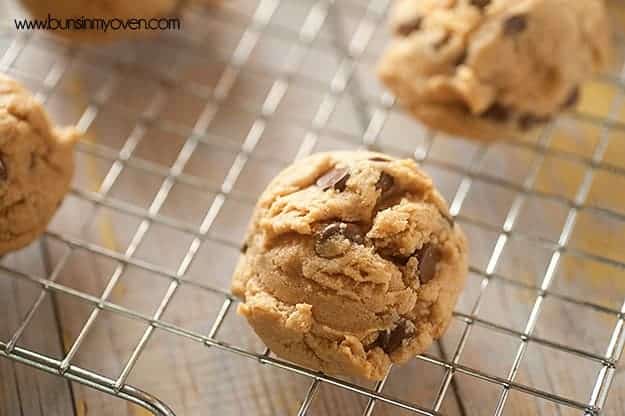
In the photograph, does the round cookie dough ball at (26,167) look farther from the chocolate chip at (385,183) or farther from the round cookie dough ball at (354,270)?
the chocolate chip at (385,183)

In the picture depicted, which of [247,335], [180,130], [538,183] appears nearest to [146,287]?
[247,335]

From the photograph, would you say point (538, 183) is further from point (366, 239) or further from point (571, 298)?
point (366, 239)

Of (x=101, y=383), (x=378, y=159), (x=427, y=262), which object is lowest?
(x=101, y=383)

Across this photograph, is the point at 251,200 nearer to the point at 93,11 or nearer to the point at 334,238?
the point at 334,238

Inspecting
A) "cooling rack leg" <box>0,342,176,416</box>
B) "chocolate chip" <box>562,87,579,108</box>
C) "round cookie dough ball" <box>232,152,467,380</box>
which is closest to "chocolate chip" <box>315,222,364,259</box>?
"round cookie dough ball" <box>232,152,467,380</box>

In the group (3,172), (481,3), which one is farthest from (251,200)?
(481,3)

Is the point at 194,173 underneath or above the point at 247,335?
above

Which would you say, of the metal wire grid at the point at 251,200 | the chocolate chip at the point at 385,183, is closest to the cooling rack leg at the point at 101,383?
the metal wire grid at the point at 251,200
